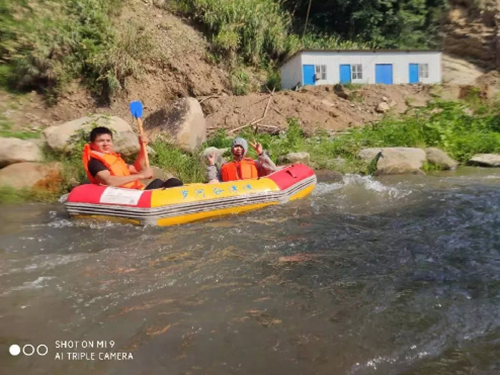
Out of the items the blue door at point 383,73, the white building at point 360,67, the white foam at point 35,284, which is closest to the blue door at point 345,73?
the white building at point 360,67

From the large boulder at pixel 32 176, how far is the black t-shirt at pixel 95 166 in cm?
190

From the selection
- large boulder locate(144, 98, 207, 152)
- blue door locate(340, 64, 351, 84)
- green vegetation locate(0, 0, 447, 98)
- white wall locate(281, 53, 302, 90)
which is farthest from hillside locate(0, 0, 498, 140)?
large boulder locate(144, 98, 207, 152)

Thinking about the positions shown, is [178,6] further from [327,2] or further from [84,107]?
[327,2]

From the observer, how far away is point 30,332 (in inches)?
101

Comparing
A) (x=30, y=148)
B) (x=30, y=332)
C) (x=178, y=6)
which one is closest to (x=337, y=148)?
(x=30, y=148)

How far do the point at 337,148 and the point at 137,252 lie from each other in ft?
20.9

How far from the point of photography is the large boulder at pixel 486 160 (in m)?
9.08

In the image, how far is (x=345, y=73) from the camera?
15.3m

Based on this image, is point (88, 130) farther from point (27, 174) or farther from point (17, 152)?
point (27, 174)

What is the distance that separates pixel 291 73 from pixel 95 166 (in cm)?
1107

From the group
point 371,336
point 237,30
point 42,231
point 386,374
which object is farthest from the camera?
point 237,30

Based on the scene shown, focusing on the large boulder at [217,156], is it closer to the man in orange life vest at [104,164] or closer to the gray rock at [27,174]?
the gray rock at [27,174]

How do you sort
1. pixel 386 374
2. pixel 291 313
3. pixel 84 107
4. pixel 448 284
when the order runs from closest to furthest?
pixel 386 374 < pixel 291 313 < pixel 448 284 < pixel 84 107

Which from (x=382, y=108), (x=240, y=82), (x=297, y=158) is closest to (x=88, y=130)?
(x=297, y=158)
